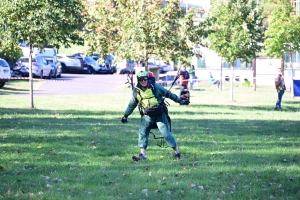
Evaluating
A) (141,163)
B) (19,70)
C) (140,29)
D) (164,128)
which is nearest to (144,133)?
(164,128)

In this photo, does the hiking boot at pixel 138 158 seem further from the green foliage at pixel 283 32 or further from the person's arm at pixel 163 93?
the green foliage at pixel 283 32

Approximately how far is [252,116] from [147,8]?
749 cm

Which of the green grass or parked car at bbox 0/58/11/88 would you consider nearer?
the green grass

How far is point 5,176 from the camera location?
986 cm

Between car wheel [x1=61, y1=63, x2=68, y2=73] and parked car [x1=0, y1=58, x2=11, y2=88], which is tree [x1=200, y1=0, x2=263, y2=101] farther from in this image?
car wheel [x1=61, y1=63, x2=68, y2=73]

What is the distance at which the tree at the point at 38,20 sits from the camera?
79.0 ft

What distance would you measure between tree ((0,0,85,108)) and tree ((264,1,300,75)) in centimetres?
1861

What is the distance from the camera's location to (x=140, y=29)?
27359 millimetres

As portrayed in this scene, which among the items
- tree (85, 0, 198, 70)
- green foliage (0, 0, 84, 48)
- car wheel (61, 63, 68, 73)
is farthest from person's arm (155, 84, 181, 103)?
car wheel (61, 63, 68, 73)

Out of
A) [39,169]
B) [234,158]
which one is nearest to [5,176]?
[39,169]

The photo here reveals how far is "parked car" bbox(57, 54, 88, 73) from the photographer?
58.7m

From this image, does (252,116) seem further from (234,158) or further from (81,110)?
(234,158)

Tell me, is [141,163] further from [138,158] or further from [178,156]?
[178,156]

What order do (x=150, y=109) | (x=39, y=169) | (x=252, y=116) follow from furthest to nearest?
(x=252, y=116), (x=150, y=109), (x=39, y=169)
